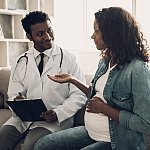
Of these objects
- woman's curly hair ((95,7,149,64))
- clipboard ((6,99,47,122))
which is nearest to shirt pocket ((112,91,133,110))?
woman's curly hair ((95,7,149,64))

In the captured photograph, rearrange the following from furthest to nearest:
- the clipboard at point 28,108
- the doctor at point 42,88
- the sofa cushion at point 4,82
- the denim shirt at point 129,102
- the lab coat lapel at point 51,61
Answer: the sofa cushion at point 4,82, the lab coat lapel at point 51,61, the doctor at point 42,88, the clipboard at point 28,108, the denim shirt at point 129,102

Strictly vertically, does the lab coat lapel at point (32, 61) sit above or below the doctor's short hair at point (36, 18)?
below

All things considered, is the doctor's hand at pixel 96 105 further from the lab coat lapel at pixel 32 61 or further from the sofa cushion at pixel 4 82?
the sofa cushion at pixel 4 82

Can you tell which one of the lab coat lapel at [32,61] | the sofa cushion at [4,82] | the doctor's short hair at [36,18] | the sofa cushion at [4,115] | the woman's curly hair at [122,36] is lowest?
the sofa cushion at [4,115]

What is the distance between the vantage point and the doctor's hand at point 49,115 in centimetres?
200

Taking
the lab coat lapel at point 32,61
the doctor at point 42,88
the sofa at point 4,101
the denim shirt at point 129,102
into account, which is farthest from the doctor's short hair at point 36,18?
the denim shirt at point 129,102

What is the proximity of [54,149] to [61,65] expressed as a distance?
0.65 m

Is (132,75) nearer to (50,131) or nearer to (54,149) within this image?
(54,149)

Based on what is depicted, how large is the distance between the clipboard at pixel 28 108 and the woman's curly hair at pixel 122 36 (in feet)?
1.95

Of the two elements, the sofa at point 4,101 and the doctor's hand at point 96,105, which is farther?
the sofa at point 4,101

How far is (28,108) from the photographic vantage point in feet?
6.41

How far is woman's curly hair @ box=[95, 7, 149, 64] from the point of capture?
1567 mm

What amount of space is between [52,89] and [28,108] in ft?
0.78

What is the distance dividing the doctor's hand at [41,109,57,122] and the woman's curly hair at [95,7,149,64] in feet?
2.04
